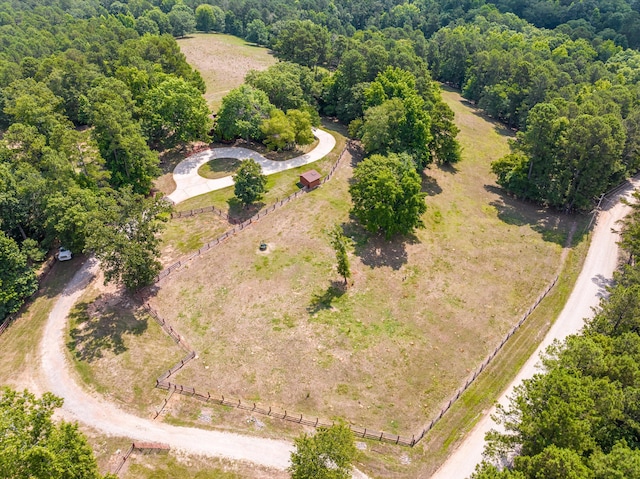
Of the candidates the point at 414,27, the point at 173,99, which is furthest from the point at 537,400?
the point at 414,27

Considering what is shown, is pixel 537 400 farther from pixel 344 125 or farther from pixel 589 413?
pixel 344 125

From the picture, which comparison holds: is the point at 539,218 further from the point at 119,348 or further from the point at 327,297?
the point at 119,348

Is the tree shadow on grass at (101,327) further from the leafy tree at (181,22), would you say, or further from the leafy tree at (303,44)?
the leafy tree at (181,22)

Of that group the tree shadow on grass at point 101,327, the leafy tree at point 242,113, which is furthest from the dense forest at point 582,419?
the leafy tree at point 242,113

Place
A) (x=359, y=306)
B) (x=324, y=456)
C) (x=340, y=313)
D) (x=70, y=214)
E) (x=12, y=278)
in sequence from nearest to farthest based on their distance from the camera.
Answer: (x=324, y=456) < (x=12, y=278) < (x=340, y=313) < (x=359, y=306) < (x=70, y=214)

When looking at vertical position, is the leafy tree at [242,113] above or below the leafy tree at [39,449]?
above

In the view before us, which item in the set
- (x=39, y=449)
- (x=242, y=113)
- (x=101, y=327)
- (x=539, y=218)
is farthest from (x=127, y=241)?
(x=539, y=218)
